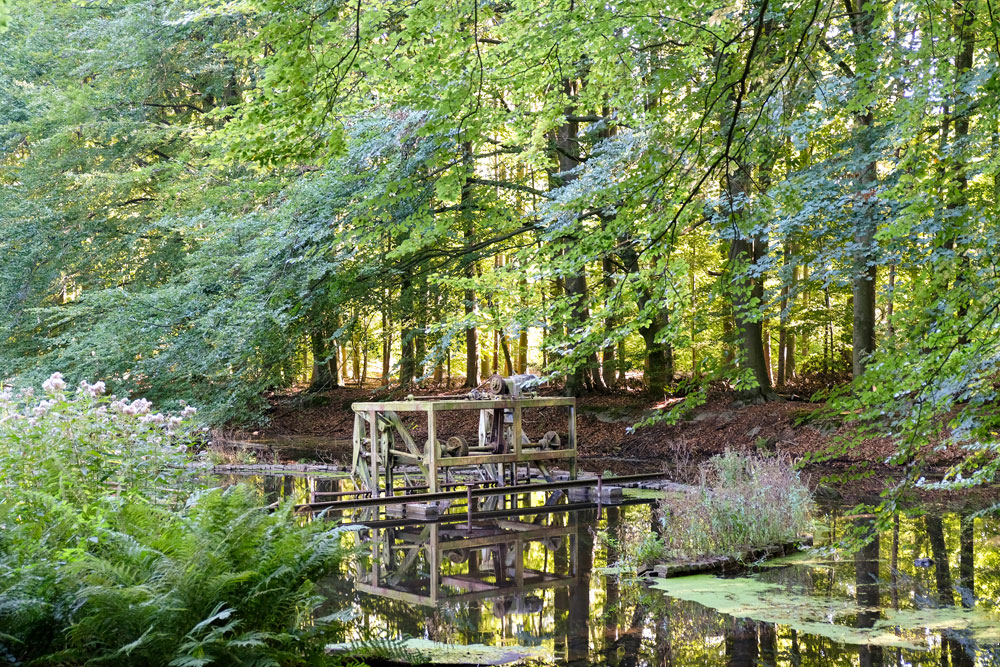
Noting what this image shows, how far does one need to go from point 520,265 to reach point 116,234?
1789 cm

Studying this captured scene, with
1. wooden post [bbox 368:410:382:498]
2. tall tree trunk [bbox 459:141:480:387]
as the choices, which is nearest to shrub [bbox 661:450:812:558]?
tall tree trunk [bbox 459:141:480:387]

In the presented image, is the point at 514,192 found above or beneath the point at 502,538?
above

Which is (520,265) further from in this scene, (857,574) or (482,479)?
(482,479)

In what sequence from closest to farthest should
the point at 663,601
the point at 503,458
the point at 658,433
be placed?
the point at 663,601 → the point at 503,458 → the point at 658,433

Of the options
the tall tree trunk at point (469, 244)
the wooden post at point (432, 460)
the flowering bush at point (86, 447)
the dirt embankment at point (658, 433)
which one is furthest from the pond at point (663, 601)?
the dirt embankment at point (658, 433)

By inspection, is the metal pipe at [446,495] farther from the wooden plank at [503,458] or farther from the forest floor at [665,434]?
the forest floor at [665,434]

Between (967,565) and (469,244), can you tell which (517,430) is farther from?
(469,244)

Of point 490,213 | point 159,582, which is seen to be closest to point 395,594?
point 159,582

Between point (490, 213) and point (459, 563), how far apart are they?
621cm

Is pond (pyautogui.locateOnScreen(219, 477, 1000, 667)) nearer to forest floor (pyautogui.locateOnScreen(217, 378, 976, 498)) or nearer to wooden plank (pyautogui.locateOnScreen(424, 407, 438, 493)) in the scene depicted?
wooden plank (pyautogui.locateOnScreen(424, 407, 438, 493))

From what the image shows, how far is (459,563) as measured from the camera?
8594 millimetres

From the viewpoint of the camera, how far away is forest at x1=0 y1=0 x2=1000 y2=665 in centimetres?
472

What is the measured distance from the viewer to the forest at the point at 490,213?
4.72 meters

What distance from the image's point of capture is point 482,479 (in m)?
14.6
